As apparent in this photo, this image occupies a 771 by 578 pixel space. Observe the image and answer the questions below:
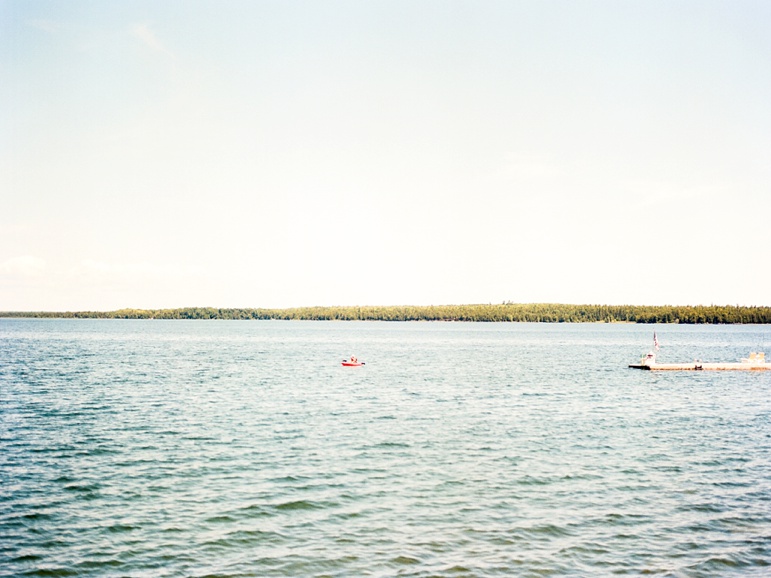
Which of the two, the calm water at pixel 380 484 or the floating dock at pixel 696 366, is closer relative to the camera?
the calm water at pixel 380 484

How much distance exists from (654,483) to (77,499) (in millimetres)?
20027

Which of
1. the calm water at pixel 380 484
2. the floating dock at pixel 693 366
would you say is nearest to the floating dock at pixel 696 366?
the floating dock at pixel 693 366

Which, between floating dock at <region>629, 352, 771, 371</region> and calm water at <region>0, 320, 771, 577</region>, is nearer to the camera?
calm water at <region>0, 320, 771, 577</region>

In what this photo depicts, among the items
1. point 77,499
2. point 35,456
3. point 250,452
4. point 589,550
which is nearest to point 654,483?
point 589,550

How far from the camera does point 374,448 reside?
30266 millimetres

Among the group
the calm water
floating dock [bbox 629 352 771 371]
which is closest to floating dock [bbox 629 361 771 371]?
floating dock [bbox 629 352 771 371]

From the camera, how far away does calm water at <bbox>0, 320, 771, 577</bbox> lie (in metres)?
17.5

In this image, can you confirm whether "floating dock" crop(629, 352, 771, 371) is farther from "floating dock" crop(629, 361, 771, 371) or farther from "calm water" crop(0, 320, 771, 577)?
"calm water" crop(0, 320, 771, 577)

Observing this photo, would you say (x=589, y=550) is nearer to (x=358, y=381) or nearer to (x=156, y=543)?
(x=156, y=543)

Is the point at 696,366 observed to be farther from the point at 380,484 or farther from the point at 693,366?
the point at 380,484

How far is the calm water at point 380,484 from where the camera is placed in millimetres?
17453

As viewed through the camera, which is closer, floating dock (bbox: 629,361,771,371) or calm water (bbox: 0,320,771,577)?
calm water (bbox: 0,320,771,577)

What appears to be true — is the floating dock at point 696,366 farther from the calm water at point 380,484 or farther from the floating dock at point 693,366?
the calm water at point 380,484

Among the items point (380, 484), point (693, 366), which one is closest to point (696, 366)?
point (693, 366)
